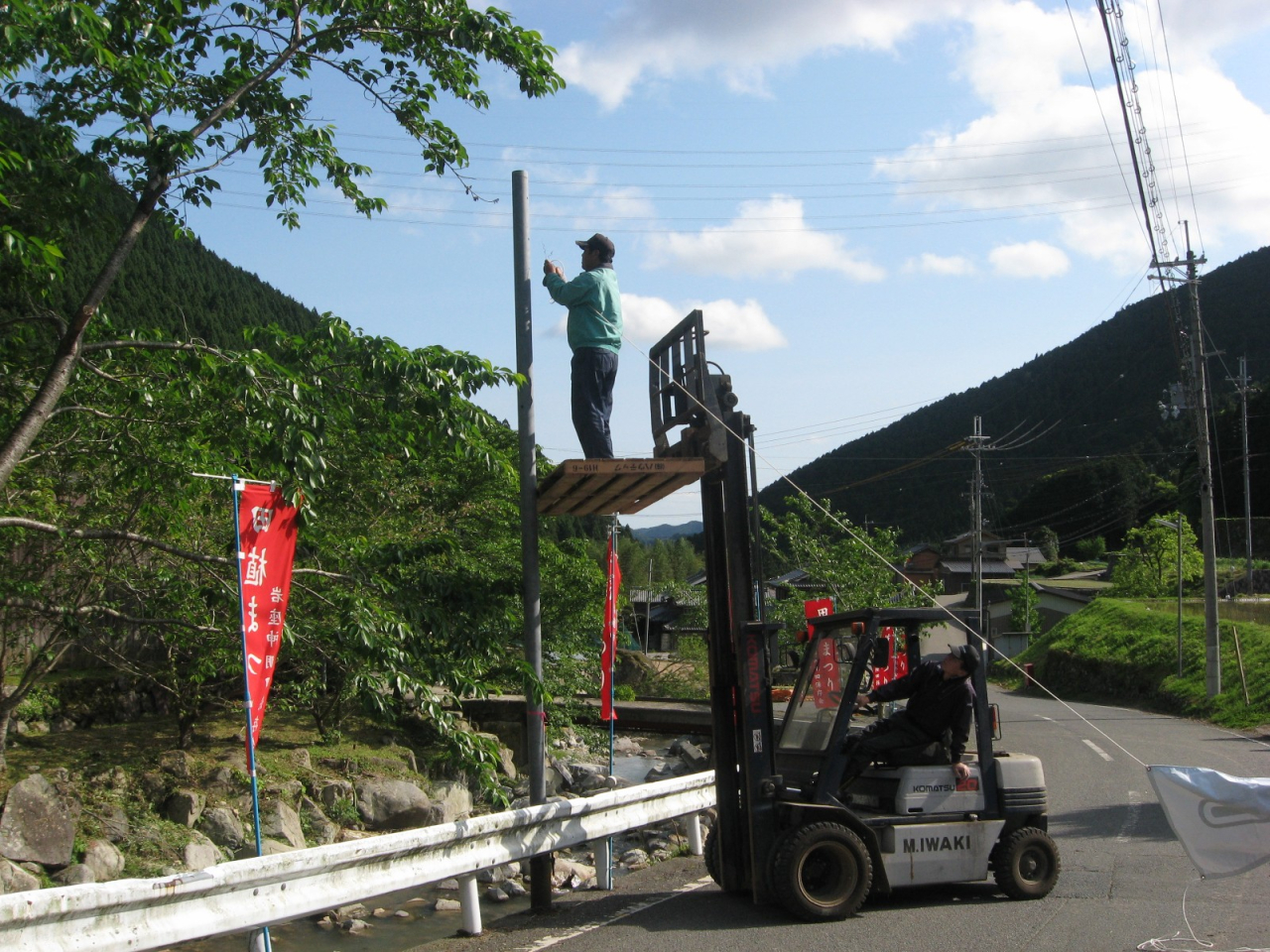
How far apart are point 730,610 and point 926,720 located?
66.5 inches

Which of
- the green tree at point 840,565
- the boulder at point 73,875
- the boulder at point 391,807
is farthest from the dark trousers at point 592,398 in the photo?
the green tree at point 840,565

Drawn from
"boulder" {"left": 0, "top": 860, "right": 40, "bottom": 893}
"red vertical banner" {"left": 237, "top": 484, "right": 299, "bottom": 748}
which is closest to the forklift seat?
"red vertical banner" {"left": 237, "top": 484, "right": 299, "bottom": 748}

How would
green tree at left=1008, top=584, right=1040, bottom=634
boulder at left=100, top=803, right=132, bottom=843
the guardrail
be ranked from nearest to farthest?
the guardrail → boulder at left=100, top=803, right=132, bottom=843 → green tree at left=1008, top=584, right=1040, bottom=634

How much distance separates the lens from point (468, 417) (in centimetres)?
768

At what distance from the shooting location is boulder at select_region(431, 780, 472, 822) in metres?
18.1

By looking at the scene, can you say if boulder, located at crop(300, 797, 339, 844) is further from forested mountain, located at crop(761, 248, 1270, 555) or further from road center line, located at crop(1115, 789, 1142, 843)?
forested mountain, located at crop(761, 248, 1270, 555)

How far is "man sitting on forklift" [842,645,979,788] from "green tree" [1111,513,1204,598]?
48.1 m

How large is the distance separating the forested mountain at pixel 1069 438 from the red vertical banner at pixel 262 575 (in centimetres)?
8246

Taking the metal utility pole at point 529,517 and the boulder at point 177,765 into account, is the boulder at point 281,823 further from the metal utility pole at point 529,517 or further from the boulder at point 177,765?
the metal utility pole at point 529,517

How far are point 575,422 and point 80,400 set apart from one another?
4.58 metres

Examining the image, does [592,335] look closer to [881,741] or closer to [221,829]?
[881,741]

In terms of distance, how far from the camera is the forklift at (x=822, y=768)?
312 inches

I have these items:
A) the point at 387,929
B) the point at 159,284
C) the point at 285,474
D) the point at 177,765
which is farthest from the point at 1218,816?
the point at 159,284

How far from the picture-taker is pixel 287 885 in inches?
245
